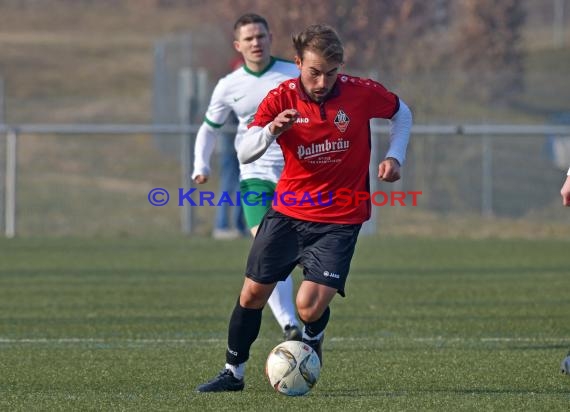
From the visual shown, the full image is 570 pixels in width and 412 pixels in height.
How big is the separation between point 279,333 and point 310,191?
97.7 inches

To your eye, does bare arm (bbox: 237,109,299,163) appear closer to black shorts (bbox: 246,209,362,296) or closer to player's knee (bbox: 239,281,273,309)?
black shorts (bbox: 246,209,362,296)

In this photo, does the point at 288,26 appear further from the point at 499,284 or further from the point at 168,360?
the point at 168,360

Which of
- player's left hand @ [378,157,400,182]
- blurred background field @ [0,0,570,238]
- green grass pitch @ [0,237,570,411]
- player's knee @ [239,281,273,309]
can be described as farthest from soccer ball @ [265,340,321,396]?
blurred background field @ [0,0,570,238]

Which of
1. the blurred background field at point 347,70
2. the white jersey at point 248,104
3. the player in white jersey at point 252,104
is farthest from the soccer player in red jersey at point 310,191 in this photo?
the blurred background field at point 347,70

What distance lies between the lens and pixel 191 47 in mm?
29000

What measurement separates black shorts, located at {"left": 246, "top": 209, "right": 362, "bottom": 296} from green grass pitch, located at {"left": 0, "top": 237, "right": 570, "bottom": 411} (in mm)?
574

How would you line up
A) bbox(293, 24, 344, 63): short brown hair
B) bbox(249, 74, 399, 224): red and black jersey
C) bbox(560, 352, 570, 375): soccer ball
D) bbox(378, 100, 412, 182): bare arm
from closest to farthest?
bbox(293, 24, 344, 63): short brown hair
bbox(249, 74, 399, 224): red and black jersey
bbox(378, 100, 412, 182): bare arm
bbox(560, 352, 570, 375): soccer ball

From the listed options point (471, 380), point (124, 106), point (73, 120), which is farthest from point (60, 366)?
point (124, 106)

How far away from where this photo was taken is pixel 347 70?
22344 millimetres

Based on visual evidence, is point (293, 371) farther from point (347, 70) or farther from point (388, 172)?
point (347, 70)

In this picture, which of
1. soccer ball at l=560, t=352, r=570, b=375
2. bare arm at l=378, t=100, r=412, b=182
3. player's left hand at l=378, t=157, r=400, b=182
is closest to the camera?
player's left hand at l=378, t=157, r=400, b=182

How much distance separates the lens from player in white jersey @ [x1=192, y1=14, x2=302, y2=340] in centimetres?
818

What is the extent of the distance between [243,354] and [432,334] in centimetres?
245

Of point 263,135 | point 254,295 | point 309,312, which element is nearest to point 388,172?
point 263,135
